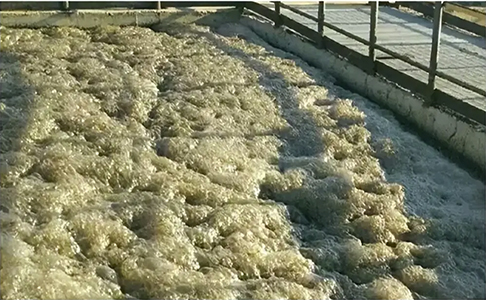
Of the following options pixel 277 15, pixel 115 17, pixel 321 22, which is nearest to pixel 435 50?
pixel 321 22

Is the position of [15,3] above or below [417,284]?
above

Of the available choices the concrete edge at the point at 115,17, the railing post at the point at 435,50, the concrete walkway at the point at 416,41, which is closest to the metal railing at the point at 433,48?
the railing post at the point at 435,50

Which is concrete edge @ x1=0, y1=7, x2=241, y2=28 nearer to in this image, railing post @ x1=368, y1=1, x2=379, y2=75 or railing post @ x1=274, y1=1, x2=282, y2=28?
railing post @ x1=274, y1=1, x2=282, y2=28

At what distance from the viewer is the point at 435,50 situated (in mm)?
4699

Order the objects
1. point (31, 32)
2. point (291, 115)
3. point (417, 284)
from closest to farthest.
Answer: point (417, 284) < point (291, 115) < point (31, 32)

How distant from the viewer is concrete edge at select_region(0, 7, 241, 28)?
6.44 meters

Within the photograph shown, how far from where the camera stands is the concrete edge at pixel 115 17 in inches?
253

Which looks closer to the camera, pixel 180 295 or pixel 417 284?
pixel 180 295

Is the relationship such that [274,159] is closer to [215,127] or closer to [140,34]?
[215,127]

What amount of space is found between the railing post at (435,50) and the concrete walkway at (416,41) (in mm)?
140

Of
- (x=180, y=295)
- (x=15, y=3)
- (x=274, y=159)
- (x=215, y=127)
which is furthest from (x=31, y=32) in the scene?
(x=180, y=295)

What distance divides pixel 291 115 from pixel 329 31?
173 centimetres

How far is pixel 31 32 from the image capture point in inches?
247

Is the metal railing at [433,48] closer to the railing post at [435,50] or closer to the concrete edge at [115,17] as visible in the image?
the railing post at [435,50]
